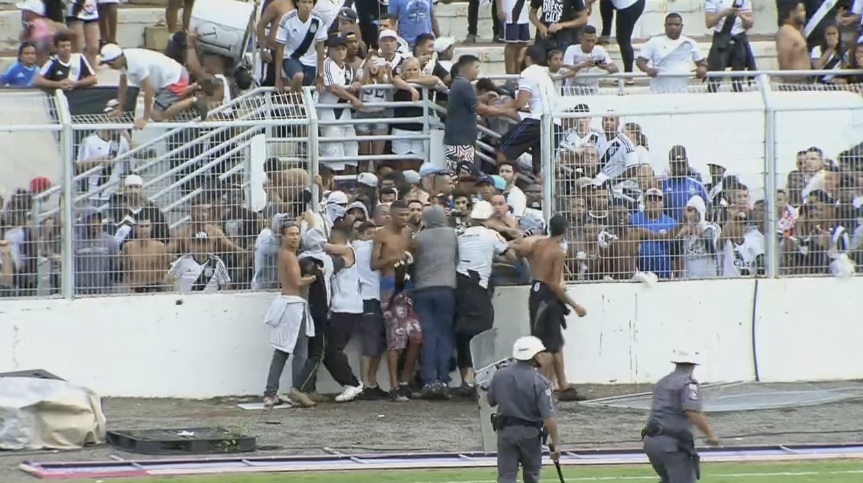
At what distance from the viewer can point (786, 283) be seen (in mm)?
20062

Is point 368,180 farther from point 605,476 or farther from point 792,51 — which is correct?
point 792,51

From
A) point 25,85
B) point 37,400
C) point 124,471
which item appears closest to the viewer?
point 124,471

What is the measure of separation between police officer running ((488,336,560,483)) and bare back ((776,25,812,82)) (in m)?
10.7

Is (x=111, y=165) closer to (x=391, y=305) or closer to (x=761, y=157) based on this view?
(x=391, y=305)

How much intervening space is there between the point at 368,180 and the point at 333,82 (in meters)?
1.49

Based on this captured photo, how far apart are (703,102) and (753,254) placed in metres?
1.85

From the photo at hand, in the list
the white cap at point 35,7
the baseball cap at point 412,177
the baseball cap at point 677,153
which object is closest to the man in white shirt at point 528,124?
the baseball cap at point 412,177

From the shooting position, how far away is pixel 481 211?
1898 cm

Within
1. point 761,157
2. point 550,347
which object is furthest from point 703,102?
point 550,347

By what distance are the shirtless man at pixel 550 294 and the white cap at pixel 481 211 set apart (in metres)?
0.58

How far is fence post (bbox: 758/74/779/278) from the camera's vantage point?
782 inches

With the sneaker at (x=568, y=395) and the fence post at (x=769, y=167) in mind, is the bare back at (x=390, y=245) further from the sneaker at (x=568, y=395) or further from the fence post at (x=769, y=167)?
the fence post at (x=769, y=167)

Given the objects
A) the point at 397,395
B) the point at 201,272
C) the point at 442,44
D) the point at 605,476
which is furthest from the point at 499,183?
the point at 605,476

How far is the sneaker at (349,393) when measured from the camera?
18.7m
